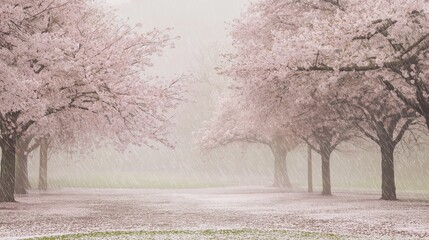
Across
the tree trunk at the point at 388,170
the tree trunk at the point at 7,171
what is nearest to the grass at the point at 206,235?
the tree trunk at the point at 7,171

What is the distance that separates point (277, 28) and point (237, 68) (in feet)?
28.3

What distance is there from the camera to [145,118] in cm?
2556

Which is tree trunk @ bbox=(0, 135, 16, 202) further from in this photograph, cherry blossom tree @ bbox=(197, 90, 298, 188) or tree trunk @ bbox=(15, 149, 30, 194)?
cherry blossom tree @ bbox=(197, 90, 298, 188)

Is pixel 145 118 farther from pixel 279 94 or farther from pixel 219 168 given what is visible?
pixel 219 168

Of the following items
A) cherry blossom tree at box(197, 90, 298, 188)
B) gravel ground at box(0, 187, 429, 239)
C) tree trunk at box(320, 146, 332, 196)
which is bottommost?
gravel ground at box(0, 187, 429, 239)

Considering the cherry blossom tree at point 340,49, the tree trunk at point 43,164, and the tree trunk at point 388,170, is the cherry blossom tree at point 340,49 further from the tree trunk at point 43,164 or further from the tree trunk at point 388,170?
the tree trunk at point 43,164

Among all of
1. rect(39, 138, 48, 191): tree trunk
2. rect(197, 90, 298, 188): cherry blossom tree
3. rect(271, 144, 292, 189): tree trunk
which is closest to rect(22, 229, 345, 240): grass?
rect(197, 90, 298, 188): cherry blossom tree

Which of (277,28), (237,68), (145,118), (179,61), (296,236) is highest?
(179,61)

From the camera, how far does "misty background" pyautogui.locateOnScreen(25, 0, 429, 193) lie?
64500 millimetres

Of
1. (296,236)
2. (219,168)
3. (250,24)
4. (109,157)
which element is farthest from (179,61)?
(296,236)

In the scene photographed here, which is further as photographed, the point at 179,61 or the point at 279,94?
the point at 179,61

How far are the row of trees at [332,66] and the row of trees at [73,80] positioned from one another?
430 centimetres

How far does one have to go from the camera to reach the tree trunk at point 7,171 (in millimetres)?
28000

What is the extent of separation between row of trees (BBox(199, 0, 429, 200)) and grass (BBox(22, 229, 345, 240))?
6704 mm
